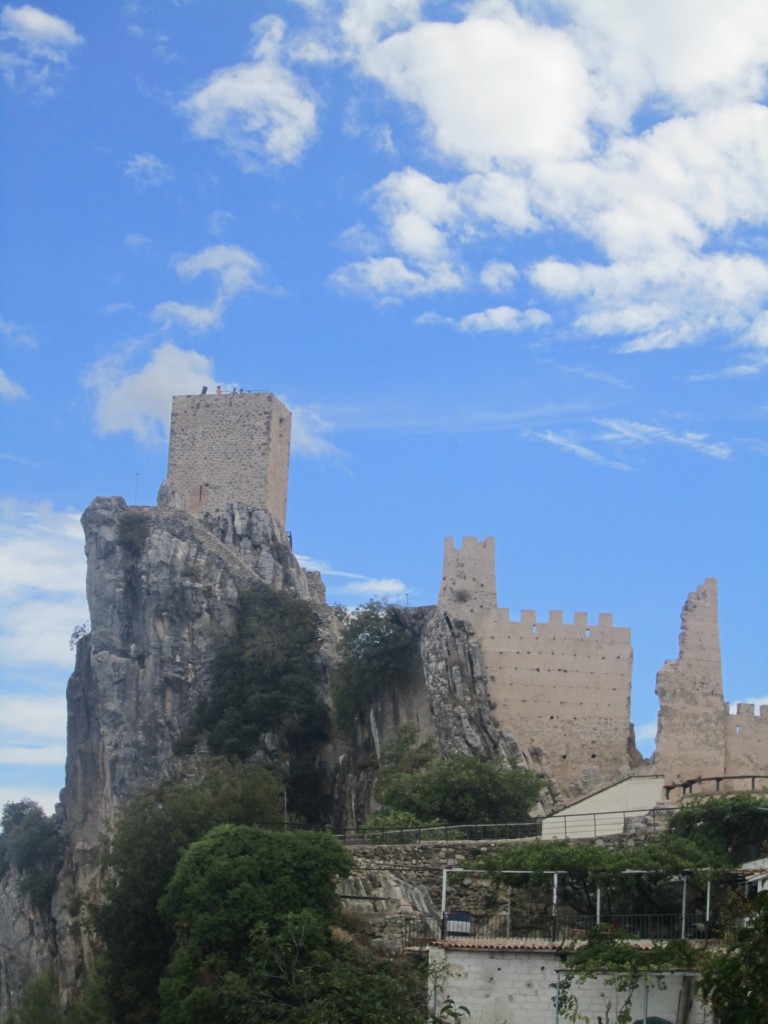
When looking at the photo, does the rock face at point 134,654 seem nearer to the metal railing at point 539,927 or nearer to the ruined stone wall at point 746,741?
the ruined stone wall at point 746,741

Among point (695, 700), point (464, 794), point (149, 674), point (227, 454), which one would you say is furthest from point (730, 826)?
point (227, 454)

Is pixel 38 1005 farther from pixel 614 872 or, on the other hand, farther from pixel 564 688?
pixel 614 872

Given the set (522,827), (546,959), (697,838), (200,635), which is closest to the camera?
(546,959)

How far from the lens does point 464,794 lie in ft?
128

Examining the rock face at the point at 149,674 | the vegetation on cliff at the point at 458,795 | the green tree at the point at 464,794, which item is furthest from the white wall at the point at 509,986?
the rock face at the point at 149,674

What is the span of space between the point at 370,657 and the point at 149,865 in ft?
52.6

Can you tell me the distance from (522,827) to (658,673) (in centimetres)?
960

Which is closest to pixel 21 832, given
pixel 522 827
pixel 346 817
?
pixel 346 817

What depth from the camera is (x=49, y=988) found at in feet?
166

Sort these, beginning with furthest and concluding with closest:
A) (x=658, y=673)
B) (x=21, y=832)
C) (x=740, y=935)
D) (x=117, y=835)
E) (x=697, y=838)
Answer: (x=21, y=832)
(x=658, y=673)
(x=117, y=835)
(x=697, y=838)
(x=740, y=935)

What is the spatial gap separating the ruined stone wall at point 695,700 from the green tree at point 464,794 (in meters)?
4.42

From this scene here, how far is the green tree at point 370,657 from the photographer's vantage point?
5069 cm

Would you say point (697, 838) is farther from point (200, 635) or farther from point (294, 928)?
point (200, 635)

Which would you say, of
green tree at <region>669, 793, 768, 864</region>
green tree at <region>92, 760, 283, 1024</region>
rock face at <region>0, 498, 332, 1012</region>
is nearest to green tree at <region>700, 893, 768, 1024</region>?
green tree at <region>669, 793, 768, 864</region>
